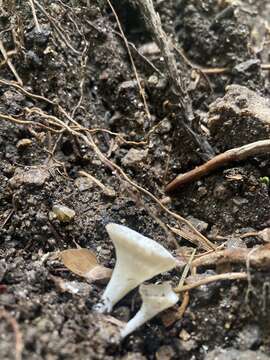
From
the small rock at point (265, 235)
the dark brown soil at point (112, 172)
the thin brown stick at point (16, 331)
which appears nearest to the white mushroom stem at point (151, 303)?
the dark brown soil at point (112, 172)

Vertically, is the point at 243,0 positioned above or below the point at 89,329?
above

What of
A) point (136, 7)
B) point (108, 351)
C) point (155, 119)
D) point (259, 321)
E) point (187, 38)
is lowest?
point (259, 321)

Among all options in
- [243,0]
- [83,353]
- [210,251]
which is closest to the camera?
[83,353]

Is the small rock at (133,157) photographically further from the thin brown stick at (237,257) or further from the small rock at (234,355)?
the small rock at (234,355)

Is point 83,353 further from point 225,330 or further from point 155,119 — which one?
point 155,119

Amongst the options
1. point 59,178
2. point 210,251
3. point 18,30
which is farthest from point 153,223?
point 18,30

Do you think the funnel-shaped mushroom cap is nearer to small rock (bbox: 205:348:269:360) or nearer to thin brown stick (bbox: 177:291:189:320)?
thin brown stick (bbox: 177:291:189:320)

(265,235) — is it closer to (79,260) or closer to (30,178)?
(79,260)
